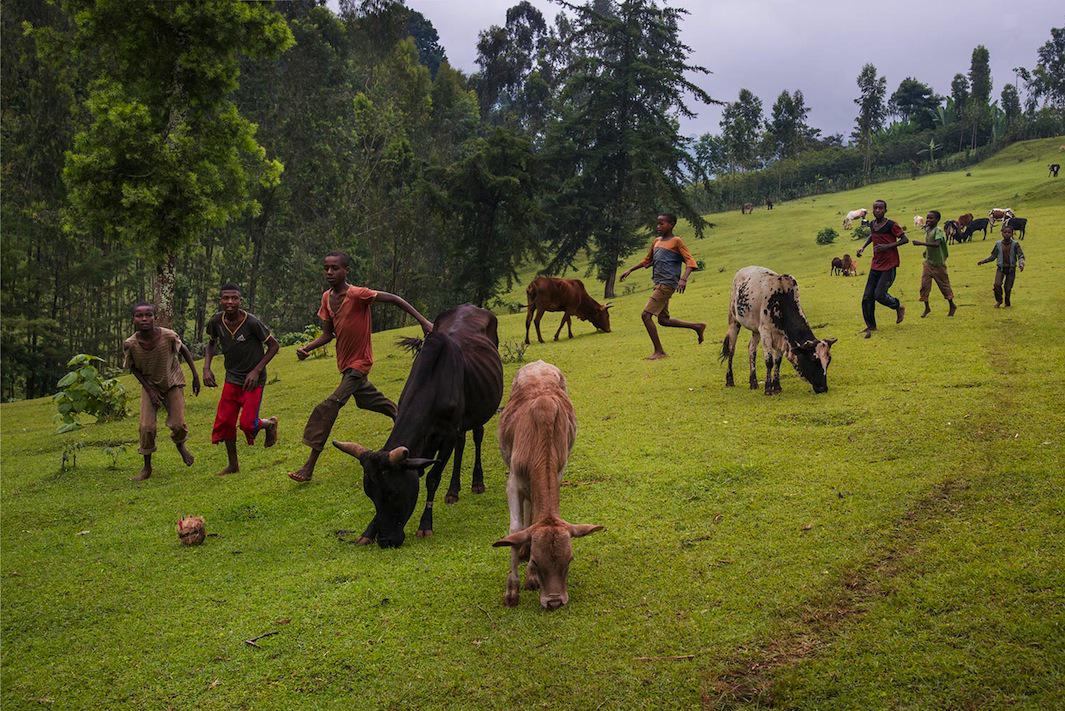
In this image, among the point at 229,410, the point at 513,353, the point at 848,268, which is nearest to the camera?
the point at 229,410

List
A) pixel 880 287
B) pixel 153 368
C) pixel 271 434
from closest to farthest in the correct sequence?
pixel 153 368 → pixel 271 434 → pixel 880 287

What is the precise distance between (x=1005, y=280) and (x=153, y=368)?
1581 cm

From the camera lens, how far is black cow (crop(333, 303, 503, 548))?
5.99 m

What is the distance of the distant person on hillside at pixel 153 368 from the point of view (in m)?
8.88

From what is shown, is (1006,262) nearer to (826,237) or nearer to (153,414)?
(153,414)

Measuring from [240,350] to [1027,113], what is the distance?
87.5m

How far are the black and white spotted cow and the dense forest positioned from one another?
1083cm

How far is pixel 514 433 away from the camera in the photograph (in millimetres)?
5609

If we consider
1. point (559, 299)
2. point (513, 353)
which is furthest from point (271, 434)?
point (559, 299)

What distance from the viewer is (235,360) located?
897 centimetres

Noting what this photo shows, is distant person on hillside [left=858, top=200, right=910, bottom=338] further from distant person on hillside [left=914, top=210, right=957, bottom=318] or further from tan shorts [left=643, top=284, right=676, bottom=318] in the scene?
tan shorts [left=643, top=284, right=676, bottom=318]

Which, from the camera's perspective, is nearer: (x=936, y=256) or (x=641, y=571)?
(x=641, y=571)

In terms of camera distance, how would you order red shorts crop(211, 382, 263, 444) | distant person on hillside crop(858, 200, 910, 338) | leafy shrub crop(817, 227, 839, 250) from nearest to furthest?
red shorts crop(211, 382, 263, 444) → distant person on hillside crop(858, 200, 910, 338) → leafy shrub crop(817, 227, 839, 250)

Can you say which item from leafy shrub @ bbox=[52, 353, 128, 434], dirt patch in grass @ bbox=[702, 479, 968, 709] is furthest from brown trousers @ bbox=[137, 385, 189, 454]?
dirt patch in grass @ bbox=[702, 479, 968, 709]
